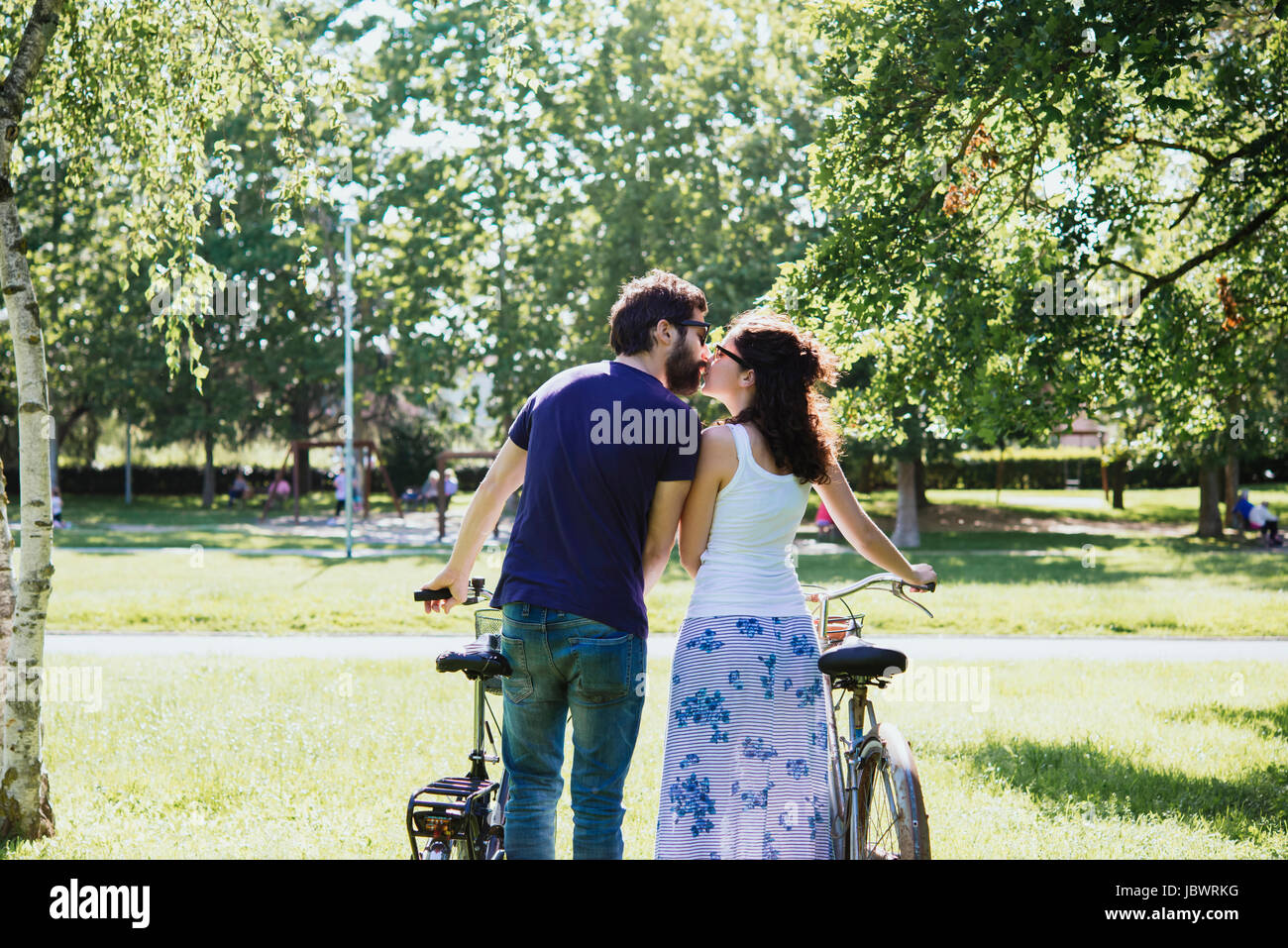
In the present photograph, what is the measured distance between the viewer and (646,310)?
347 centimetres

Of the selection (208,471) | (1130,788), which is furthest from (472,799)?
(208,471)

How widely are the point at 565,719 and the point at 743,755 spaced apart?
21.9 inches

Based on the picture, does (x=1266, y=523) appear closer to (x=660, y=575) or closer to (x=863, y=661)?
(x=863, y=661)

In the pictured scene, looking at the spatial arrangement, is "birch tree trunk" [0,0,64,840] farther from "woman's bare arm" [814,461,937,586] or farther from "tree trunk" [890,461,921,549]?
"tree trunk" [890,461,921,549]

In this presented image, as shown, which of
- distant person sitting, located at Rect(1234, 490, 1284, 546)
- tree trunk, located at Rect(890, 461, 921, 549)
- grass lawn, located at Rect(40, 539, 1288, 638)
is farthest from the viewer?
tree trunk, located at Rect(890, 461, 921, 549)

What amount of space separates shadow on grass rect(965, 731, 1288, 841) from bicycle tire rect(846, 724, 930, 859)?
2602 mm

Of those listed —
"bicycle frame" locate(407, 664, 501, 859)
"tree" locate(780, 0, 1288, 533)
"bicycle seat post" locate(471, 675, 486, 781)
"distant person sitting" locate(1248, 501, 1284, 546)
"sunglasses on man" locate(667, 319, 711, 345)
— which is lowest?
"distant person sitting" locate(1248, 501, 1284, 546)

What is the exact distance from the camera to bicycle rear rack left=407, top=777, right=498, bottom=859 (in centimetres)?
360

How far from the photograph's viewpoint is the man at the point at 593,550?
10.9ft

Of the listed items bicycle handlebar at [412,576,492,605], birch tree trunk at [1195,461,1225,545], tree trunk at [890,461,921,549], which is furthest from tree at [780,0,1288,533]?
birch tree trunk at [1195,461,1225,545]

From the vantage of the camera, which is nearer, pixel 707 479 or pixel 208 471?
pixel 707 479

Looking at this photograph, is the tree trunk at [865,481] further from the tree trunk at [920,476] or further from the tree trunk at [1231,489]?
the tree trunk at [1231,489]

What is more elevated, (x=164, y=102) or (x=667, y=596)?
(x=164, y=102)
